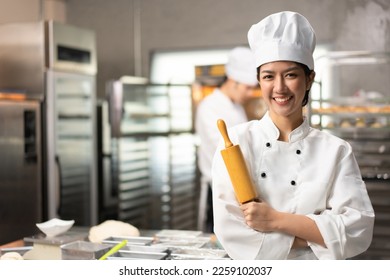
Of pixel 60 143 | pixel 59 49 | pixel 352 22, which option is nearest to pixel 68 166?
pixel 60 143

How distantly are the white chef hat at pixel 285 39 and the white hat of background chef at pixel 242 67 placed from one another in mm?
Result: 1686

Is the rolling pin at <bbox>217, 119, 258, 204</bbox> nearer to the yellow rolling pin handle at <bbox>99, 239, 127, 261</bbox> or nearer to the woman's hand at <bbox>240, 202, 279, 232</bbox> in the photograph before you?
the woman's hand at <bbox>240, 202, 279, 232</bbox>

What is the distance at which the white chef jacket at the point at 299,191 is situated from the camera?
1642 millimetres

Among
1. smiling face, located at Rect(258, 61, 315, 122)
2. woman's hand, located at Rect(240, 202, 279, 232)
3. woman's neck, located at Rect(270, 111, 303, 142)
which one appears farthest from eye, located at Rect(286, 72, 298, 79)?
woman's hand, located at Rect(240, 202, 279, 232)

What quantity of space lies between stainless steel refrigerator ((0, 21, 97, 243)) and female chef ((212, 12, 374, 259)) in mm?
2024

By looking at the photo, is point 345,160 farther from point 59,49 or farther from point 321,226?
point 59,49

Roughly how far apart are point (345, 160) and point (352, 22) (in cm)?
89

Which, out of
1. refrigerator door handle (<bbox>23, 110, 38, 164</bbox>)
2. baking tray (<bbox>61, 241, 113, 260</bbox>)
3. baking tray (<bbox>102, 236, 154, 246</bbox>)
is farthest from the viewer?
refrigerator door handle (<bbox>23, 110, 38, 164</bbox>)

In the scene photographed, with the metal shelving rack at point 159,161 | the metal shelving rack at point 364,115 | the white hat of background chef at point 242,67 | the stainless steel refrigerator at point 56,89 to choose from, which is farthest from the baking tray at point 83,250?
the metal shelving rack at point 159,161

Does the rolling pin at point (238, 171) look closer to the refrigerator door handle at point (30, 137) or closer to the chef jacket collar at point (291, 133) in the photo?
the chef jacket collar at point (291, 133)

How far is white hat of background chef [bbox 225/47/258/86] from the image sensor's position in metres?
3.37

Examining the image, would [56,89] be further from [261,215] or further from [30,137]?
[261,215]

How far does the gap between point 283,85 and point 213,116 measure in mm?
1717

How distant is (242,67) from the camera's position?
3.38m
